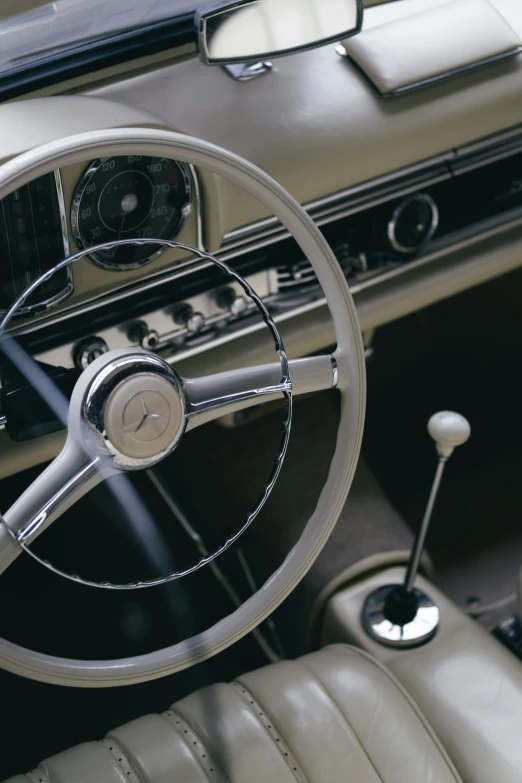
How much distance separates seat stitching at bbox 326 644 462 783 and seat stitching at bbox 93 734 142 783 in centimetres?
34

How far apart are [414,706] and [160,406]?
1.82 ft

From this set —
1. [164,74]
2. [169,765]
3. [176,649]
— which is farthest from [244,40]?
[169,765]

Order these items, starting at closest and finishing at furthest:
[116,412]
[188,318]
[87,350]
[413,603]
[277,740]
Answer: [116,412] → [277,740] → [87,350] → [188,318] → [413,603]

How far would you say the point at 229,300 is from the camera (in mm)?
1402

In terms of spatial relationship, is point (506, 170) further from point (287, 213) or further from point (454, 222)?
point (287, 213)

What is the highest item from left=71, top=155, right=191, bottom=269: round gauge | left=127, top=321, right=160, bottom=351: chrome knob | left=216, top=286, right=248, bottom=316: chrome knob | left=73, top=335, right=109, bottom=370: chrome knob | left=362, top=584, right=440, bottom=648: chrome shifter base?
left=71, top=155, right=191, bottom=269: round gauge

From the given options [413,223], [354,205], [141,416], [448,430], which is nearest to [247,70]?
[354,205]

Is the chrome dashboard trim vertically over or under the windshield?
under

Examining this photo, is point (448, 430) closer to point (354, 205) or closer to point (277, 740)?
point (354, 205)

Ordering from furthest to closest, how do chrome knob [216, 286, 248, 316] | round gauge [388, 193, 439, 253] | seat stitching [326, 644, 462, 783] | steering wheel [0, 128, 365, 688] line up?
round gauge [388, 193, 439, 253], chrome knob [216, 286, 248, 316], seat stitching [326, 644, 462, 783], steering wheel [0, 128, 365, 688]

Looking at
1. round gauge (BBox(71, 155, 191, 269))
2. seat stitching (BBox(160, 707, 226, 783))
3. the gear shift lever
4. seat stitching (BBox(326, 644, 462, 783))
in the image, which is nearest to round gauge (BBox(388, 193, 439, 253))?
the gear shift lever

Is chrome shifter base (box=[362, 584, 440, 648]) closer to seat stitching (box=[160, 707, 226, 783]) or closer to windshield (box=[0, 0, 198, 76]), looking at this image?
seat stitching (box=[160, 707, 226, 783])

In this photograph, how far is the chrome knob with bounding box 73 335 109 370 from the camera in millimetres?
1247

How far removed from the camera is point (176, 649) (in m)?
1.05
